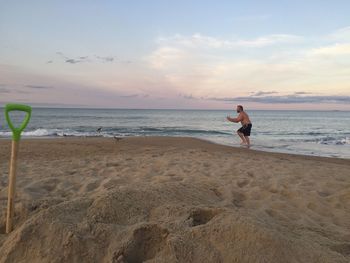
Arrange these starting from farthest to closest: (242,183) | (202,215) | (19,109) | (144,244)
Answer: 1. (242,183)
2. (202,215)
3. (19,109)
4. (144,244)

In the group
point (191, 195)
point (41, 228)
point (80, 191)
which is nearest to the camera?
point (41, 228)

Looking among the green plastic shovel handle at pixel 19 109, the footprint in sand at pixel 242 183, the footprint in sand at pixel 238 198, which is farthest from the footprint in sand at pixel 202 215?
the footprint in sand at pixel 242 183

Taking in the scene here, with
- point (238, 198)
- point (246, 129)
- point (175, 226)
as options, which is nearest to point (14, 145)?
point (175, 226)

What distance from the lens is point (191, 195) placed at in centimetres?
371

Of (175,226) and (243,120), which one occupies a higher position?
(243,120)

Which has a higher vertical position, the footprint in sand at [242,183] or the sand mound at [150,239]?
the sand mound at [150,239]

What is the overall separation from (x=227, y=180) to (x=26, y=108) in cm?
374

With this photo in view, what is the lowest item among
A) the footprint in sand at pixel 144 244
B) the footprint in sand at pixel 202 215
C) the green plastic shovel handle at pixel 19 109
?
the footprint in sand at pixel 144 244

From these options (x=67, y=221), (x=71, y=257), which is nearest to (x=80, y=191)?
(x=67, y=221)

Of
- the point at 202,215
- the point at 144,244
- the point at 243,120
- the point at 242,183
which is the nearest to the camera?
the point at 144,244

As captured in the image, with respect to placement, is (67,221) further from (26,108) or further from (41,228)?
(26,108)

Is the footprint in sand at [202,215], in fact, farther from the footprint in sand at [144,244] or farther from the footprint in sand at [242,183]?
the footprint in sand at [242,183]

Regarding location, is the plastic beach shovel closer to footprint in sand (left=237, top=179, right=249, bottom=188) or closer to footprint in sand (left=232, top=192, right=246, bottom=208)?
footprint in sand (left=232, top=192, right=246, bottom=208)

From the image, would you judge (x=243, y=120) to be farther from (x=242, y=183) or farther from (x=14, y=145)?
(x=14, y=145)
